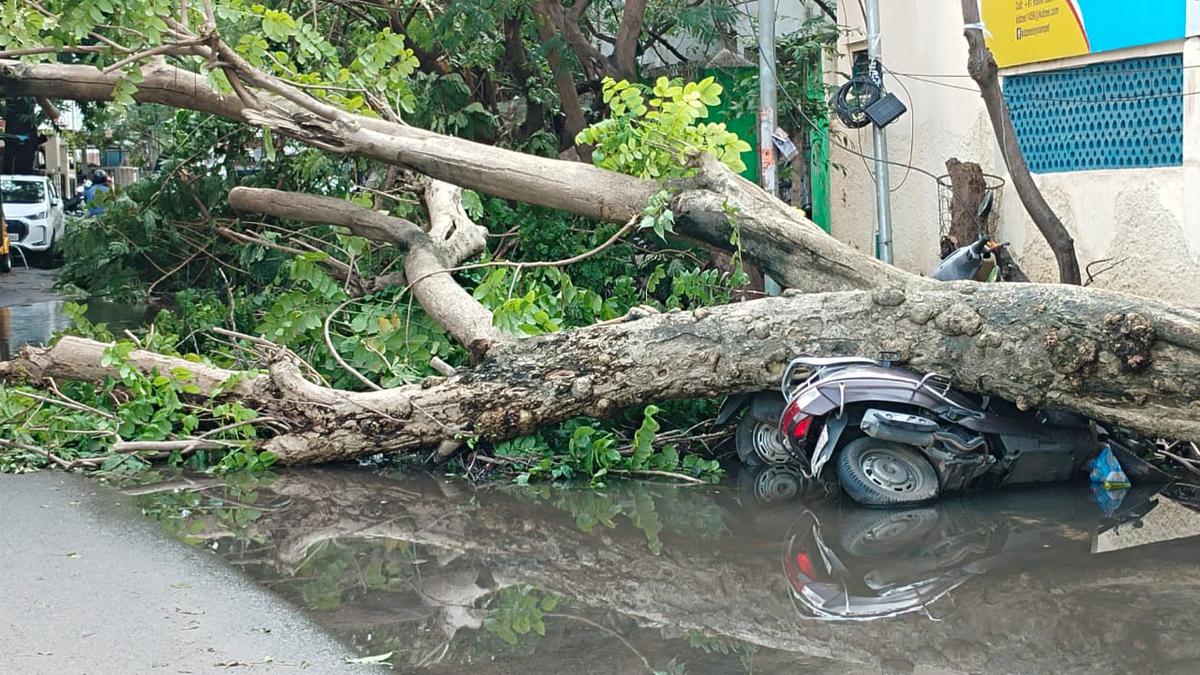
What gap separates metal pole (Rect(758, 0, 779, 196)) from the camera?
11883 mm

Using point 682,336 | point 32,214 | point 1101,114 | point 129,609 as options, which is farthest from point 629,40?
point 32,214

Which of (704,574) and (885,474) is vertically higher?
(704,574)

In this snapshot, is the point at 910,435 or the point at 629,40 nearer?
the point at 910,435

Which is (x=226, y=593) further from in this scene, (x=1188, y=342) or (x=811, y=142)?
(x=811, y=142)

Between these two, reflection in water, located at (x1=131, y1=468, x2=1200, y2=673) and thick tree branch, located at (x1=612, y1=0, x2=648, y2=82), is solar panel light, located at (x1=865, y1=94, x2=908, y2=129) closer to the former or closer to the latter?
thick tree branch, located at (x1=612, y1=0, x2=648, y2=82)

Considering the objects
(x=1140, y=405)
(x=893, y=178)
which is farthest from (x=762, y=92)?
(x=1140, y=405)

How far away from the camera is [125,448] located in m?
8.01

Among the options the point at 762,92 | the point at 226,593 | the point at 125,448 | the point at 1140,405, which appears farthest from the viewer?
the point at 762,92

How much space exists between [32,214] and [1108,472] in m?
25.1

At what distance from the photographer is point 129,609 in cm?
534

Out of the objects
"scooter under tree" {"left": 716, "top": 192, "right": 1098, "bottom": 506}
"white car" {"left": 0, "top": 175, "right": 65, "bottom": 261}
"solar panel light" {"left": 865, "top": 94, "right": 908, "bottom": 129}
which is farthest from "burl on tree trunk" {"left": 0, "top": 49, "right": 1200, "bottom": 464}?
"white car" {"left": 0, "top": 175, "right": 65, "bottom": 261}

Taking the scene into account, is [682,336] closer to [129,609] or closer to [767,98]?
[129,609]

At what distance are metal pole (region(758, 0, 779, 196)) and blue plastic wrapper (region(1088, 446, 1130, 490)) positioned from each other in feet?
16.7

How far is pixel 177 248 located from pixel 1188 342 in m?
11.9
